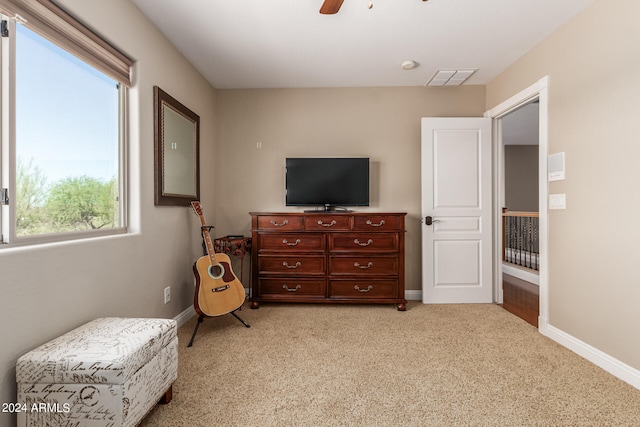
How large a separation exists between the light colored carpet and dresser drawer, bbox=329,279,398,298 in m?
0.40

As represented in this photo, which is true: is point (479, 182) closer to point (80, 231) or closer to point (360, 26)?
point (360, 26)

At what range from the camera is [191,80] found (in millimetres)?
3080

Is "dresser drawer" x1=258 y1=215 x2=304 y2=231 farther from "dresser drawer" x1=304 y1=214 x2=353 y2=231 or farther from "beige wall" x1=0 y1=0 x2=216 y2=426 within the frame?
"beige wall" x1=0 y1=0 x2=216 y2=426

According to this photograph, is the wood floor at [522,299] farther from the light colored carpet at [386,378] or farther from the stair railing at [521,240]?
the stair railing at [521,240]

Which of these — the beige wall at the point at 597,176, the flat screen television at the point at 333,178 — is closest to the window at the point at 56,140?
the flat screen television at the point at 333,178

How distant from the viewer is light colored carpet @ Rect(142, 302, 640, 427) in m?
1.57

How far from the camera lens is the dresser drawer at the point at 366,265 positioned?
10.5 ft

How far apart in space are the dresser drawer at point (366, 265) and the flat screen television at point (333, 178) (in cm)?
65

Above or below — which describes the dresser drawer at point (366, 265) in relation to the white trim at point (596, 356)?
above

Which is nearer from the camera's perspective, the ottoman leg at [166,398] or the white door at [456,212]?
the ottoman leg at [166,398]

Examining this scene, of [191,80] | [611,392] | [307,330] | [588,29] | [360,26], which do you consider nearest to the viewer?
[611,392]

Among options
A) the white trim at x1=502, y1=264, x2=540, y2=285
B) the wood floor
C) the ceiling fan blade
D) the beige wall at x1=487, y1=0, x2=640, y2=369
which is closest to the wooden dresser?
the wood floor

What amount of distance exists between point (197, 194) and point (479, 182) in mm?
3098

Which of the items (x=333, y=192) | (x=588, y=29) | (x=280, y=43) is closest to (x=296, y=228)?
(x=333, y=192)
